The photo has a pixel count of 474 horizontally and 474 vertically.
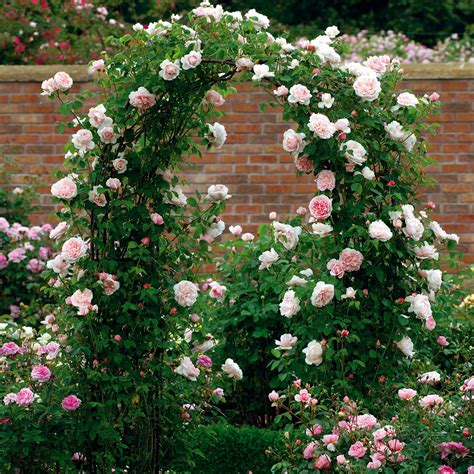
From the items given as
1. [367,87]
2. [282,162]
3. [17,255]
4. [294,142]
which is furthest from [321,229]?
[282,162]

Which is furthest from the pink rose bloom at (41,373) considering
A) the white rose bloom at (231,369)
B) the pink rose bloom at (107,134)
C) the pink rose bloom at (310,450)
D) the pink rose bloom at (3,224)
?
the pink rose bloom at (3,224)

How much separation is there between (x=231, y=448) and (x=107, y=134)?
1.50 meters

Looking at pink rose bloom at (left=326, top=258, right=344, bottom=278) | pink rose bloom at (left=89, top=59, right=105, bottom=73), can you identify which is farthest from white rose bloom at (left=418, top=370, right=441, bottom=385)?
pink rose bloom at (left=89, top=59, right=105, bottom=73)

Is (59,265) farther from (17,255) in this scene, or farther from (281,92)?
(17,255)

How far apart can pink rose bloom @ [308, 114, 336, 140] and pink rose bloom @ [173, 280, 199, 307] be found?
80 centimetres

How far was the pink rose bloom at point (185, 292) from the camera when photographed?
456 cm

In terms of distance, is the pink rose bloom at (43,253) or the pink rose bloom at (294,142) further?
the pink rose bloom at (43,253)

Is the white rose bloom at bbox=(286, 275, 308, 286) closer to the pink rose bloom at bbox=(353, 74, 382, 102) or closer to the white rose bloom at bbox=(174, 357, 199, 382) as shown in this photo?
the white rose bloom at bbox=(174, 357, 199, 382)

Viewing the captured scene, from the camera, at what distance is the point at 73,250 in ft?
14.5

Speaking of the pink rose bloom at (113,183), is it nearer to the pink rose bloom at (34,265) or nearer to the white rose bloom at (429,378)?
the white rose bloom at (429,378)

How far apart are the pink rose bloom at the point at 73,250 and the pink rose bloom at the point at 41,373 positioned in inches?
16.8

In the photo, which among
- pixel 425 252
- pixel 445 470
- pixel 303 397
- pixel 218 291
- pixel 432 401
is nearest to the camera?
pixel 445 470

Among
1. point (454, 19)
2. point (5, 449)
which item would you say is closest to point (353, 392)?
point (5, 449)

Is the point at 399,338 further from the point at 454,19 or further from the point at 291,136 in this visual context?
the point at 454,19
